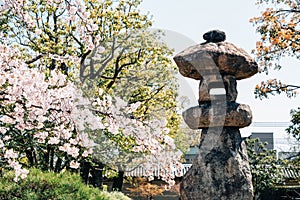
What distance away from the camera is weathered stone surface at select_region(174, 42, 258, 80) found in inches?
176

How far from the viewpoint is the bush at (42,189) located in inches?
198

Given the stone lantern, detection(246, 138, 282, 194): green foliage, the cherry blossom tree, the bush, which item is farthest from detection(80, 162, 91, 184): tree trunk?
detection(246, 138, 282, 194): green foliage

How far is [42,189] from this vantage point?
5137 mm

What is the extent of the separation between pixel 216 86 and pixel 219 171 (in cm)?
101

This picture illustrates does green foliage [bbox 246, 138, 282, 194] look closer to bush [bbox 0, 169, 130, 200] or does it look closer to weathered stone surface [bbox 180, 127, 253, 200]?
bush [bbox 0, 169, 130, 200]

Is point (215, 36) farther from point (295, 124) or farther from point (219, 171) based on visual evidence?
point (295, 124)

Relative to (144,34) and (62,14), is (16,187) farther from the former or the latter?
(144,34)

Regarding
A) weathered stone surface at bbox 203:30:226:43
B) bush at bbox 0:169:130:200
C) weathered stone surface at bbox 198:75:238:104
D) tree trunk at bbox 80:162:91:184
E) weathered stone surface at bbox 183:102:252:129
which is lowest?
bush at bbox 0:169:130:200

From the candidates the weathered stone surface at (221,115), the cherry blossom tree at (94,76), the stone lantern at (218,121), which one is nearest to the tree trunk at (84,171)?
the cherry blossom tree at (94,76)

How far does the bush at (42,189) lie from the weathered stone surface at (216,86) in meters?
2.15

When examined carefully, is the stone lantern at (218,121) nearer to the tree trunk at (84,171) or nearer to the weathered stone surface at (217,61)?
the weathered stone surface at (217,61)

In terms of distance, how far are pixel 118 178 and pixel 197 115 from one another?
8.91 m

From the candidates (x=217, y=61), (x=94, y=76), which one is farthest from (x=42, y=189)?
(x=94, y=76)

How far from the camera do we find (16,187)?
5102 mm
